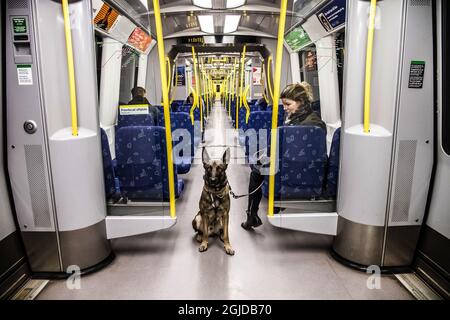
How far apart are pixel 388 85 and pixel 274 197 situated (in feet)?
4.68

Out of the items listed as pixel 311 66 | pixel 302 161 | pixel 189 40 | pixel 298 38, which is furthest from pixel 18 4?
pixel 189 40

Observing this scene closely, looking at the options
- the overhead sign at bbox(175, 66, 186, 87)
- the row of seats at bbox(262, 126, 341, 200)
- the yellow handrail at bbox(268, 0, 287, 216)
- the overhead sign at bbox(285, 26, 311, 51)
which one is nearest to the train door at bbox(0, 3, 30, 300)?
the yellow handrail at bbox(268, 0, 287, 216)

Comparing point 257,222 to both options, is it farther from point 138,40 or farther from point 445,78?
point 138,40

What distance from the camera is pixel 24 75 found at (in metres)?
2.21

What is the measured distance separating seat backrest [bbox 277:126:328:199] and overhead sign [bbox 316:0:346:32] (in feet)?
5.36

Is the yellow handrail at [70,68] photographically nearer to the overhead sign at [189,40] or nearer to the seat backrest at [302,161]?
the seat backrest at [302,161]

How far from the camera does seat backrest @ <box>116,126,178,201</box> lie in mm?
2896

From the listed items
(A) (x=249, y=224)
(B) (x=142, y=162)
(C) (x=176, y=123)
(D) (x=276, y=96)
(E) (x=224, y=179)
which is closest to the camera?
(D) (x=276, y=96)

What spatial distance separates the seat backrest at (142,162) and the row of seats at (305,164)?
1.21 metres

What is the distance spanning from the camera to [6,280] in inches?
89.8

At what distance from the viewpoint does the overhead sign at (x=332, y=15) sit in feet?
11.5

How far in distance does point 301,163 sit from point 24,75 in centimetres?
250

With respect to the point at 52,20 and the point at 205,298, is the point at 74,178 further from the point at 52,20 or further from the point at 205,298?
the point at 205,298
